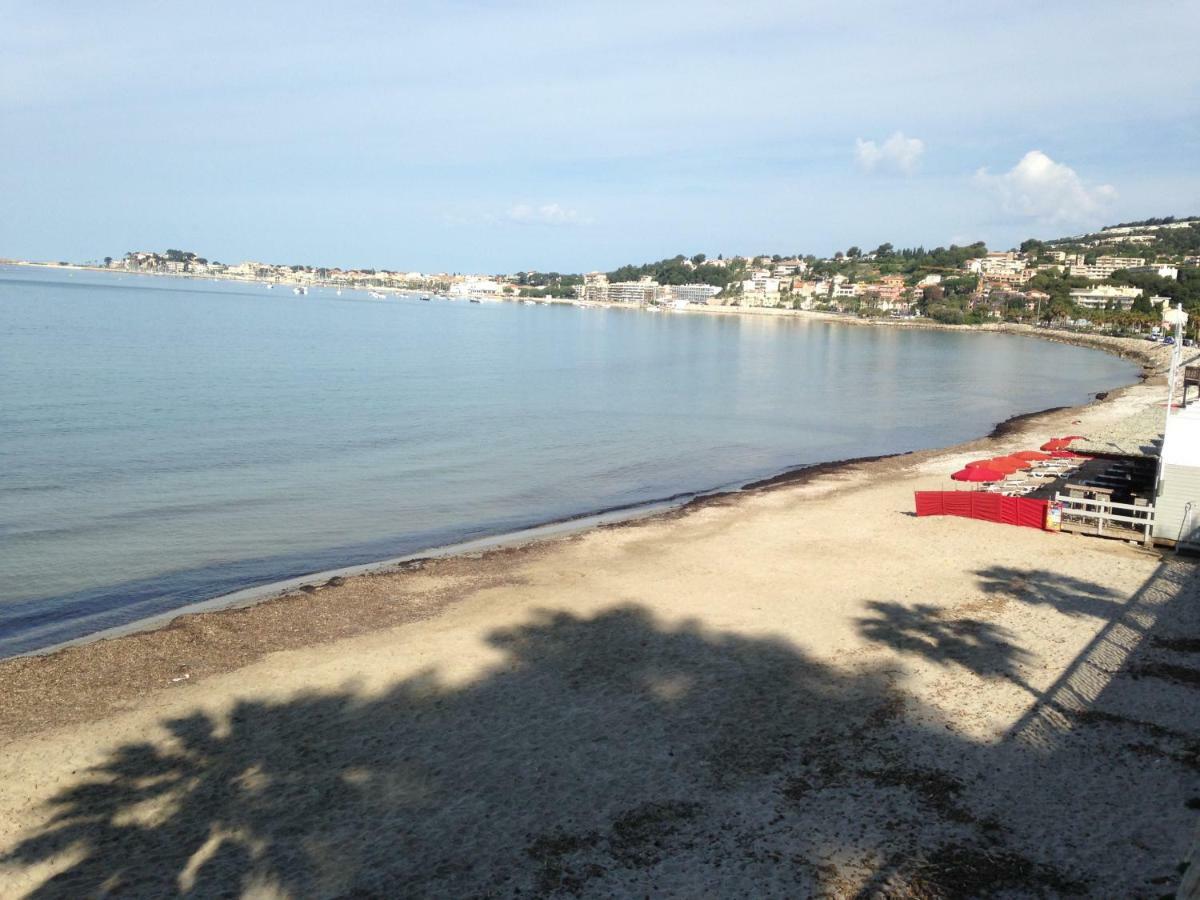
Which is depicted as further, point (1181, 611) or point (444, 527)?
point (444, 527)

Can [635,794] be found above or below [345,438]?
above

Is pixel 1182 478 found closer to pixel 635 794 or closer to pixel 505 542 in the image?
pixel 505 542

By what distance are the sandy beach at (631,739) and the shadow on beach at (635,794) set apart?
33 millimetres

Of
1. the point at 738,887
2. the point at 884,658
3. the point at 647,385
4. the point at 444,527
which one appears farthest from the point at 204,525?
the point at 647,385

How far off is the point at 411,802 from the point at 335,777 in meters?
1.01

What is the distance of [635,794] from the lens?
30.4ft

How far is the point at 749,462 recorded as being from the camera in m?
33.2

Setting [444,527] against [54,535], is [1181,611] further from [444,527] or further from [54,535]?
[54,535]

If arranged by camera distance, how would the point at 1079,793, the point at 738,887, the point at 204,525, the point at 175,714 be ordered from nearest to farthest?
the point at 738,887, the point at 1079,793, the point at 175,714, the point at 204,525

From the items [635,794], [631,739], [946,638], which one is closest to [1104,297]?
[946,638]

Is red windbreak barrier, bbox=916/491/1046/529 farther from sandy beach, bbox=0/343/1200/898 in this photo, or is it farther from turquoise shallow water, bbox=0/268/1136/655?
turquoise shallow water, bbox=0/268/1136/655

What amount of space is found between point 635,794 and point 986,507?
1502 cm

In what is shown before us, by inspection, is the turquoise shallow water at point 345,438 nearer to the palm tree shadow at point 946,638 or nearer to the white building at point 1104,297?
the palm tree shadow at point 946,638

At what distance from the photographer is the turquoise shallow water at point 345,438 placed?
19.3 m
